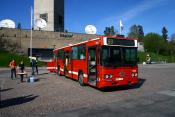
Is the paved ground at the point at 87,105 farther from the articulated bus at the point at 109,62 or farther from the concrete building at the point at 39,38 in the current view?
the concrete building at the point at 39,38

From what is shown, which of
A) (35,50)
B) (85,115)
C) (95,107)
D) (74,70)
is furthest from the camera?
(35,50)

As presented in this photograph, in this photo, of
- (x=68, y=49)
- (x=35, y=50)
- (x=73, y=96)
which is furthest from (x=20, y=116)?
(x=35, y=50)

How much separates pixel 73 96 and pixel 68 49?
8535 millimetres

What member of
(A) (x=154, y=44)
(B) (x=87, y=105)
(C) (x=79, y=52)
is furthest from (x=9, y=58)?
(A) (x=154, y=44)

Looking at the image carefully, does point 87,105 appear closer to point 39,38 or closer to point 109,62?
point 109,62

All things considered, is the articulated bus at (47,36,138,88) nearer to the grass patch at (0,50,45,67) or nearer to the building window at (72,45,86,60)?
the building window at (72,45,86,60)

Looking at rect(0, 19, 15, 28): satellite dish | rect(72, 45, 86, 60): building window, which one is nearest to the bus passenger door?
rect(72, 45, 86, 60): building window

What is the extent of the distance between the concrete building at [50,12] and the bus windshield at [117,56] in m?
43.1

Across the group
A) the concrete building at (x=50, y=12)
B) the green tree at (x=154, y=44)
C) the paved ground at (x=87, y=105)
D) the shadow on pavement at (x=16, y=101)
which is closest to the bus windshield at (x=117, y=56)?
the paved ground at (x=87, y=105)

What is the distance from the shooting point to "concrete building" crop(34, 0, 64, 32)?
5602 cm

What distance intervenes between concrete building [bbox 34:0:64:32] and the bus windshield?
43.1 meters

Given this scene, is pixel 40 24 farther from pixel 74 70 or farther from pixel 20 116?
pixel 20 116

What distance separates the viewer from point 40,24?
2012 inches

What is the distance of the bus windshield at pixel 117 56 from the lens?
555 inches
